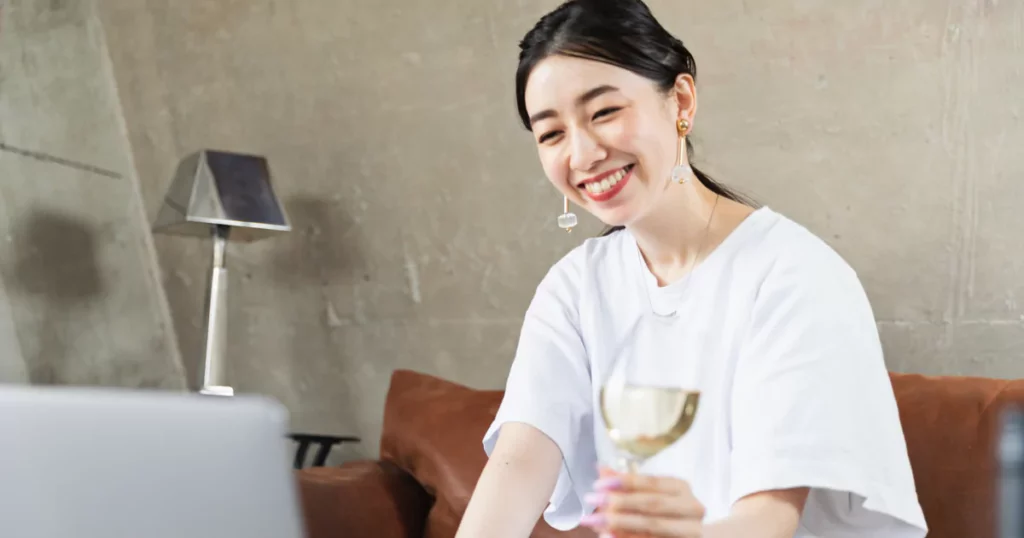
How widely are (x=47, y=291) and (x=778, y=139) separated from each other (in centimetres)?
180

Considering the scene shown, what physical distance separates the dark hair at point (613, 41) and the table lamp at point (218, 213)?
2.82 ft

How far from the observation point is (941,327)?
1557 millimetres

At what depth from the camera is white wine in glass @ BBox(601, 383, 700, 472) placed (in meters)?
0.71

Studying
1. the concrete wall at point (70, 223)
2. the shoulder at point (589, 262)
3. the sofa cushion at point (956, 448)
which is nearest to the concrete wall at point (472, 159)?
the concrete wall at point (70, 223)

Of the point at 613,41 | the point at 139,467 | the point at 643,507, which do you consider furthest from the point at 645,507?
the point at 613,41

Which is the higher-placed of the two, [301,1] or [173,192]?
[301,1]

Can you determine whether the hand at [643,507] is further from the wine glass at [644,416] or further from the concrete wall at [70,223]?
the concrete wall at [70,223]

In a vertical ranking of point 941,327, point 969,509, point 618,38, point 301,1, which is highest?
point 301,1

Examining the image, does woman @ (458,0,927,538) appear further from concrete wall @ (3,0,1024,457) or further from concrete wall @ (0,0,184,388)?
concrete wall @ (0,0,184,388)

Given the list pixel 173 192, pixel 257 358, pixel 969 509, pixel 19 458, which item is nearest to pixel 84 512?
pixel 19 458

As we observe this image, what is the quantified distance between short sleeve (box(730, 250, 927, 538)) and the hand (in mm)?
327

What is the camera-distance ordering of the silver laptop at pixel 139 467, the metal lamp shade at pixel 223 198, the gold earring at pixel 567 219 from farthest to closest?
the metal lamp shade at pixel 223 198 < the gold earring at pixel 567 219 < the silver laptop at pixel 139 467

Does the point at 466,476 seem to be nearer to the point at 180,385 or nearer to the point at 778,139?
the point at 778,139

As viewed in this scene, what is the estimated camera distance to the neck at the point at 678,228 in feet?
4.20
